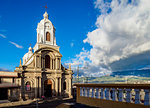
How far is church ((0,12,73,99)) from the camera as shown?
32.5m

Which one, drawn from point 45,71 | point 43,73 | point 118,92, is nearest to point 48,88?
point 43,73

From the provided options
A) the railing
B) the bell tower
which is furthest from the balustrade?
the bell tower

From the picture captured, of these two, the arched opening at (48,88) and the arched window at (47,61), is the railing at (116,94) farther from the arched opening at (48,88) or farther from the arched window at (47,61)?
the arched window at (47,61)

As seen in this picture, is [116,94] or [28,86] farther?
[28,86]

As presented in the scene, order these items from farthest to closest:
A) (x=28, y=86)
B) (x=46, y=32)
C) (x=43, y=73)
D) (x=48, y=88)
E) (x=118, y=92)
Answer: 1. (x=46, y=32)
2. (x=48, y=88)
3. (x=43, y=73)
4. (x=28, y=86)
5. (x=118, y=92)

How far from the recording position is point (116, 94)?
10.3 meters

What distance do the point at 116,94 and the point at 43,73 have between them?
1149 inches

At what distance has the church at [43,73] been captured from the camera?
107ft

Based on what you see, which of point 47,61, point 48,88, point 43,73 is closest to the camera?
point 43,73

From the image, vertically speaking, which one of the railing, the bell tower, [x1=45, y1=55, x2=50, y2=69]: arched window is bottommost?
the railing

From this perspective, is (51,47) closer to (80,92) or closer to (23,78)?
(23,78)

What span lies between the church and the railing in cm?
2291

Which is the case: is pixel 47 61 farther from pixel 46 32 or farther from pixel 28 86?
pixel 46 32

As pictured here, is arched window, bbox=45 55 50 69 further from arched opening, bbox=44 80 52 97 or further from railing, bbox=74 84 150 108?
railing, bbox=74 84 150 108
